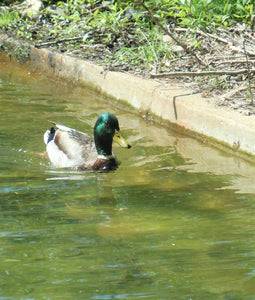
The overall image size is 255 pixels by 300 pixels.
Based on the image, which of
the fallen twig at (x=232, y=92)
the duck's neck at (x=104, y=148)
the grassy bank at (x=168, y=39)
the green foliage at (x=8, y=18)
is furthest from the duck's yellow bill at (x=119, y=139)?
the green foliage at (x=8, y=18)

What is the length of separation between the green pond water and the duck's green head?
0.86 feet

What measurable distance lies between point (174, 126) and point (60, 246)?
3.65m

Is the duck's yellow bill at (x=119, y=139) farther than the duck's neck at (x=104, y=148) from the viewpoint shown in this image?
No

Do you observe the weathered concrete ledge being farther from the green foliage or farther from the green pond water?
the green foliage

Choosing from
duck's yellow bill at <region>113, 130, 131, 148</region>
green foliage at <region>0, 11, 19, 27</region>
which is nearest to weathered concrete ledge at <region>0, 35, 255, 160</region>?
duck's yellow bill at <region>113, 130, 131, 148</region>

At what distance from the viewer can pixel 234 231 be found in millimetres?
4191

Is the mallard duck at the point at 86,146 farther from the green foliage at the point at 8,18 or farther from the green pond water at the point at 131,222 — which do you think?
the green foliage at the point at 8,18

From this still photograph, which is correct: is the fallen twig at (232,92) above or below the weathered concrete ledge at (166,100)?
above

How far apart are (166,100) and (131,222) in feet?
10.5

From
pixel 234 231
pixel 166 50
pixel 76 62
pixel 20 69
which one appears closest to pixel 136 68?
pixel 166 50

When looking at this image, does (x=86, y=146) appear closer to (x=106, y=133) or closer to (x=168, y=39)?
(x=106, y=133)

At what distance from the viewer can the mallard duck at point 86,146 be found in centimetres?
650

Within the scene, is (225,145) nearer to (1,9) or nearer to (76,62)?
(76,62)

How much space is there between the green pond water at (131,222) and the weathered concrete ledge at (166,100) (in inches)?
7.6
